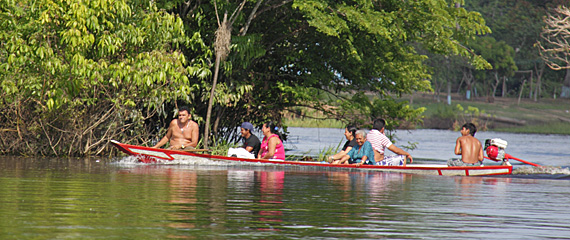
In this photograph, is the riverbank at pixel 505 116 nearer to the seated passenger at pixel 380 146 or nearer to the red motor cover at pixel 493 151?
the seated passenger at pixel 380 146

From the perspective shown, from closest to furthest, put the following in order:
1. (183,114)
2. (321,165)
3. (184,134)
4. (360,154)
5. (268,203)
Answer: (268,203)
(360,154)
(321,165)
(183,114)
(184,134)

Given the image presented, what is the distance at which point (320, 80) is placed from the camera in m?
20.8

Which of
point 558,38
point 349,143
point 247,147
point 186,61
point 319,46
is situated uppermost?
point 558,38

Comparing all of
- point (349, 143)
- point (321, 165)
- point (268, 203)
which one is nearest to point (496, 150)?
point (349, 143)

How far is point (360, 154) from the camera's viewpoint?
16.7 m

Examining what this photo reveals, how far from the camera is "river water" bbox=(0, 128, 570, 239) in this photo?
25.7ft

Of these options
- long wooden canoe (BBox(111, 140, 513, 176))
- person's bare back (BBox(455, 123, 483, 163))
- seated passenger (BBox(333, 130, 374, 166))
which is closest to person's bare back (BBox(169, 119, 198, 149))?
long wooden canoe (BBox(111, 140, 513, 176))

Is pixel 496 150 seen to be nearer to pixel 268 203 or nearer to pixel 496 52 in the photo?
pixel 268 203

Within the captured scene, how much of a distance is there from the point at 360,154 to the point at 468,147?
222cm

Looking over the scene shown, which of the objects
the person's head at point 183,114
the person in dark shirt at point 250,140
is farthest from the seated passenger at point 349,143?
the person's head at point 183,114

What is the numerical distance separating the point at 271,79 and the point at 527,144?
59.4 feet

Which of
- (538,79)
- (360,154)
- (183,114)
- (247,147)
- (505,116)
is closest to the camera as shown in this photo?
(360,154)

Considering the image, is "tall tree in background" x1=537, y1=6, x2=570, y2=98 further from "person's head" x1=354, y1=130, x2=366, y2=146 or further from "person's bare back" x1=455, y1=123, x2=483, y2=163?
"person's head" x1=354, y1=130, x2=366, y2=146

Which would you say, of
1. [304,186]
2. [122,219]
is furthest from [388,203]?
[122,219]
